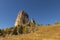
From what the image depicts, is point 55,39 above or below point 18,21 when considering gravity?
below

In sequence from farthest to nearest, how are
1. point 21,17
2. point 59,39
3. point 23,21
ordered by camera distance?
point 21,17 < point 23,21 < point 59,39

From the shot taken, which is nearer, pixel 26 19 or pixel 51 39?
pixel 51 39

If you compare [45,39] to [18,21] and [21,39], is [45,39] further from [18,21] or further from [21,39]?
[18,21]

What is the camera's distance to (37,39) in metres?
17.7

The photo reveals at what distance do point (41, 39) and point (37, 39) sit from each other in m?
0.57

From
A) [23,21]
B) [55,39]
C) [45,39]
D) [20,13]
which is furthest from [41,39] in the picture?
[20,13]

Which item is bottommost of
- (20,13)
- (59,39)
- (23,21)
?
(59,39)

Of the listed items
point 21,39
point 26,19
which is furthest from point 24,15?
point 21,39

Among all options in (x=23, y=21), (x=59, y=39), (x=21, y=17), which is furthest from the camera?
(x=21, y=17)

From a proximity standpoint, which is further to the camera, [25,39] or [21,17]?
[21,17]

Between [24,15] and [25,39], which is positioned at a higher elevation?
[24,15]

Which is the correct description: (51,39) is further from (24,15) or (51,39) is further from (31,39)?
(24,15)

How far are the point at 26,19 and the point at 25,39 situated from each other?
63.4m

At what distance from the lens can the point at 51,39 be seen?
17469mm
